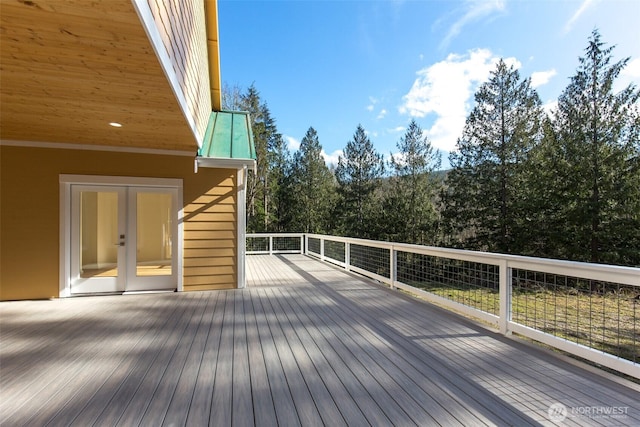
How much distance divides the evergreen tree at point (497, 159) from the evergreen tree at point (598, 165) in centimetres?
140

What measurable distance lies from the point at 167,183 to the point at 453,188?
14.8 meters

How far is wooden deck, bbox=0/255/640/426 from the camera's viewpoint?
1.80 m

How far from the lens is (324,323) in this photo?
3486 millimetres

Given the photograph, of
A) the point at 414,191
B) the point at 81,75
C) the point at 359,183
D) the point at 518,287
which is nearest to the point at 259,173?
the point at 359,183

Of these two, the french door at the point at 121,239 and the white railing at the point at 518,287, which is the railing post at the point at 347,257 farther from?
the french door at the point at 121,239

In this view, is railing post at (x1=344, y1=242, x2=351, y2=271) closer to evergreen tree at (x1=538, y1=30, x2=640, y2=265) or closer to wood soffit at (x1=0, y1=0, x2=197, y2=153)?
wood soffit at (x1=0, y1=0, x2=197, y2=153)

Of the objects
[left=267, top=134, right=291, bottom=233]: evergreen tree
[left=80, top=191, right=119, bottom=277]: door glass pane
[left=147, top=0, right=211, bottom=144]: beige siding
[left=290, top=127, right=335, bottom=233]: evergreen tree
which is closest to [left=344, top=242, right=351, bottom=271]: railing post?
[left=147, top=0, right=211, bottom=144]: beige siding

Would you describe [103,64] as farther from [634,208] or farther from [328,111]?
[328,111]

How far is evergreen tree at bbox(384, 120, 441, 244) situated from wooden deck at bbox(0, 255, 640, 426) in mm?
13796

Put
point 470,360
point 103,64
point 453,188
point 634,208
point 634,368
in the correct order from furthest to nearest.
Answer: point 453,188, point 634,208, point 470,360, point 103,64, point 634,368

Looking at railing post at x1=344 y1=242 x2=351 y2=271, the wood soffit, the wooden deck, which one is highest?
the wood soffit

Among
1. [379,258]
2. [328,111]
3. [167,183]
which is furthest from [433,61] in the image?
[167,183]

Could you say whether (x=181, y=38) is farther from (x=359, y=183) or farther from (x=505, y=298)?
(x=359, y=183)

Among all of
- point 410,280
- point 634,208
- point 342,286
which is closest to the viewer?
point 410,280
